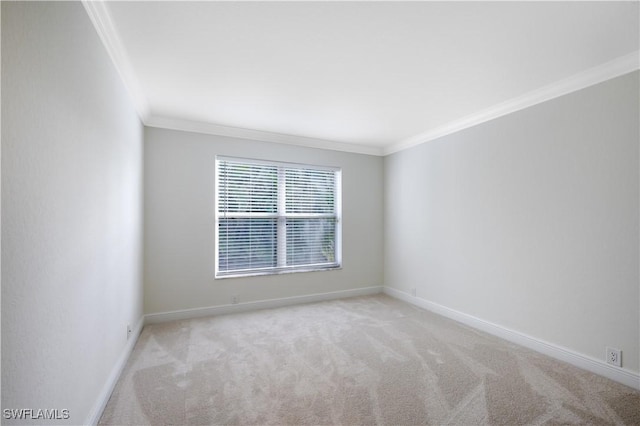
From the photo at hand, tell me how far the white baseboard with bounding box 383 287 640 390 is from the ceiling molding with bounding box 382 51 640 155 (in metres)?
2.28

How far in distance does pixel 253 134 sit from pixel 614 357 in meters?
4.27

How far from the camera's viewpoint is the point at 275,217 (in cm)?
418

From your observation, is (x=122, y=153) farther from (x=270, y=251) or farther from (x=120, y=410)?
(x=270, y=251)

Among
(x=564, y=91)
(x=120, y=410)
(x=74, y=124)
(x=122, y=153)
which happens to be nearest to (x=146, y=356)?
(x=120, y=410)

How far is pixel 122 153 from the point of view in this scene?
7.82ft

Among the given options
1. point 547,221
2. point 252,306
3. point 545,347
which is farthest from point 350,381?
point 547,221

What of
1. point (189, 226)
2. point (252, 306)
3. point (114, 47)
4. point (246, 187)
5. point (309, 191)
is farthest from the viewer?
point (309, 191)

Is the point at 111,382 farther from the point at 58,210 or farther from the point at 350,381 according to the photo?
the point at 350,381

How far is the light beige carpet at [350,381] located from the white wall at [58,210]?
1.76 feet

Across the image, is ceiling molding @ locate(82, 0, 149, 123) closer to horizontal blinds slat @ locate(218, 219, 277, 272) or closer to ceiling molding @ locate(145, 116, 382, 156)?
ceiling molding @ locate(145, 116, 382, 156)

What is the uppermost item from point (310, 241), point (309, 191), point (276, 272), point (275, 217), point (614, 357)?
point (309, 191)

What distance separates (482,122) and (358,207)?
2.13m

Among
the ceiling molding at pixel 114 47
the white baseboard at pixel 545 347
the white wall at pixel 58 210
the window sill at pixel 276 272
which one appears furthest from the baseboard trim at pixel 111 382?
the white baseboard at pixel 545 347

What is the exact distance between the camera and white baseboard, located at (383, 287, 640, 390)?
7.08ft
